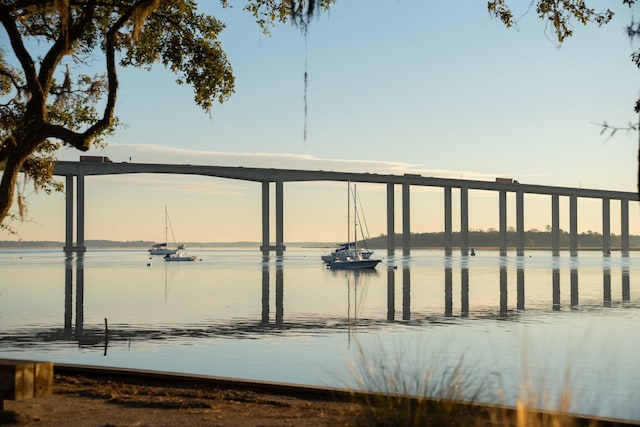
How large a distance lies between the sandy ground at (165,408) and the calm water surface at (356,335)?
0.66 m

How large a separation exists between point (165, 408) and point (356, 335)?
1288cm

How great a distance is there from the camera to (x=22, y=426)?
7453 mm

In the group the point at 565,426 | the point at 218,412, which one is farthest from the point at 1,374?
the point at 565,426

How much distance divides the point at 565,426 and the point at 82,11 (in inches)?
388

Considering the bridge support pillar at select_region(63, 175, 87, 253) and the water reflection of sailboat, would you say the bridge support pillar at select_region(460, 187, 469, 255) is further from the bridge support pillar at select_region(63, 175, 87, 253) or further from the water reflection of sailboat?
the water reflection of sailboat

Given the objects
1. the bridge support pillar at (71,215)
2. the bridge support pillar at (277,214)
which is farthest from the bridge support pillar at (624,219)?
the bridge support pillar at (71,215)

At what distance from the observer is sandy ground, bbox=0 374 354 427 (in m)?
7.64

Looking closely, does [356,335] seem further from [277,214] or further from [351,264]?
[277,214]

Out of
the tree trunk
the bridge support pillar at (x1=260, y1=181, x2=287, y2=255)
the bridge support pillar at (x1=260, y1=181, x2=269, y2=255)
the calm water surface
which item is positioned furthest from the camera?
the bridge support pillar at (x1=260, y1=181, x2=269, y2=255)

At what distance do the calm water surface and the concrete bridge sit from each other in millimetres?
63517

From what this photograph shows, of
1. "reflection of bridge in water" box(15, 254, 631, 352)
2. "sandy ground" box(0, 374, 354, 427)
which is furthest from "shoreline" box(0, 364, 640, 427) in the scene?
"reflection of bridge in water" box(15, 254, 631, 352)

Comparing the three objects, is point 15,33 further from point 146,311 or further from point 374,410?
point 146,311

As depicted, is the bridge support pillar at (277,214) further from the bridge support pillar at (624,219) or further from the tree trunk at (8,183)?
the tree trunk at (8,183)

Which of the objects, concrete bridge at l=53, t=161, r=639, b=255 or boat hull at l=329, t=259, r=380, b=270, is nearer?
boat hull at l=329, t=259, r=380, b=270
